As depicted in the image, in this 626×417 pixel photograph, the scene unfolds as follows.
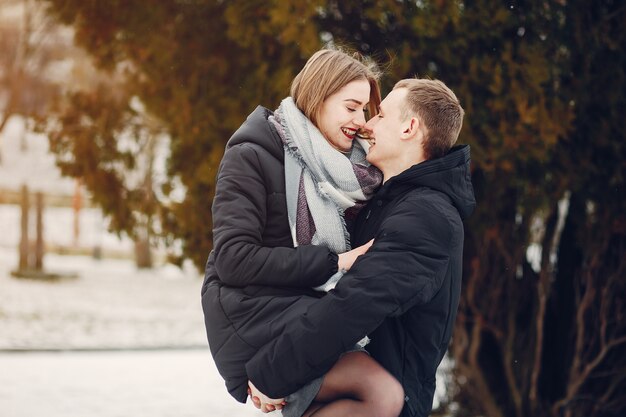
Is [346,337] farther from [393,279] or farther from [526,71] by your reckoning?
[526,71]

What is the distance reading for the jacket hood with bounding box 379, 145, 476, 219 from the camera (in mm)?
2812

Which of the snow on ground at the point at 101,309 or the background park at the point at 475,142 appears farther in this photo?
the snow on ground at the point at 101,309

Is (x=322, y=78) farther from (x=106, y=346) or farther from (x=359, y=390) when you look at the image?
(x=106, y=346)

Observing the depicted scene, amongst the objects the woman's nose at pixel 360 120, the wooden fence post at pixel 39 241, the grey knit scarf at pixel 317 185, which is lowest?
the wooden fence post at pixel 39 241

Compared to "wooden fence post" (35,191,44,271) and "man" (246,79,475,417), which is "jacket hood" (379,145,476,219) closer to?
"man" (246,79,475,417)

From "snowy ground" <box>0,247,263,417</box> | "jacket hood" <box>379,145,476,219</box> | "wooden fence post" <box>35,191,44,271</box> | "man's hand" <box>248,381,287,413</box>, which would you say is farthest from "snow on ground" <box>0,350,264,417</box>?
"wooden fence post" <box>35,191,44,271</box>

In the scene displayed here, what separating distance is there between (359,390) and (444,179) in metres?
0.70

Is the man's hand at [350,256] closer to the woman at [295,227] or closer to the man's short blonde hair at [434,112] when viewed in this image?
the woman at [295,227]

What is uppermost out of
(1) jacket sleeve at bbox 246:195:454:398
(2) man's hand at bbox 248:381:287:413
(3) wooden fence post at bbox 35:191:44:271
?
(1) jacket sleeve at bbox 246:195:454:398

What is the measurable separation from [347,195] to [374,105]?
0.49m

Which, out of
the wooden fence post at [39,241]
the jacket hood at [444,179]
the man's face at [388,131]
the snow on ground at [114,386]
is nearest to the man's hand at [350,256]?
the jacket hood at [444,179]

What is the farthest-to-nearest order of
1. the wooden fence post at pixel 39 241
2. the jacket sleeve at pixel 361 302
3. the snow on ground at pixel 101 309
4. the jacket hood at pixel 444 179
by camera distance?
the wooden fence post at pixel 39 241
the snow on ground at pixel 101 309
the jacket hood at pixel 444 179
the jacket sleeve at pixel 361 302

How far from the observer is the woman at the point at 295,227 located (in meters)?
2.66

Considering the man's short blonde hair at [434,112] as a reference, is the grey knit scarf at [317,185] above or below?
below
